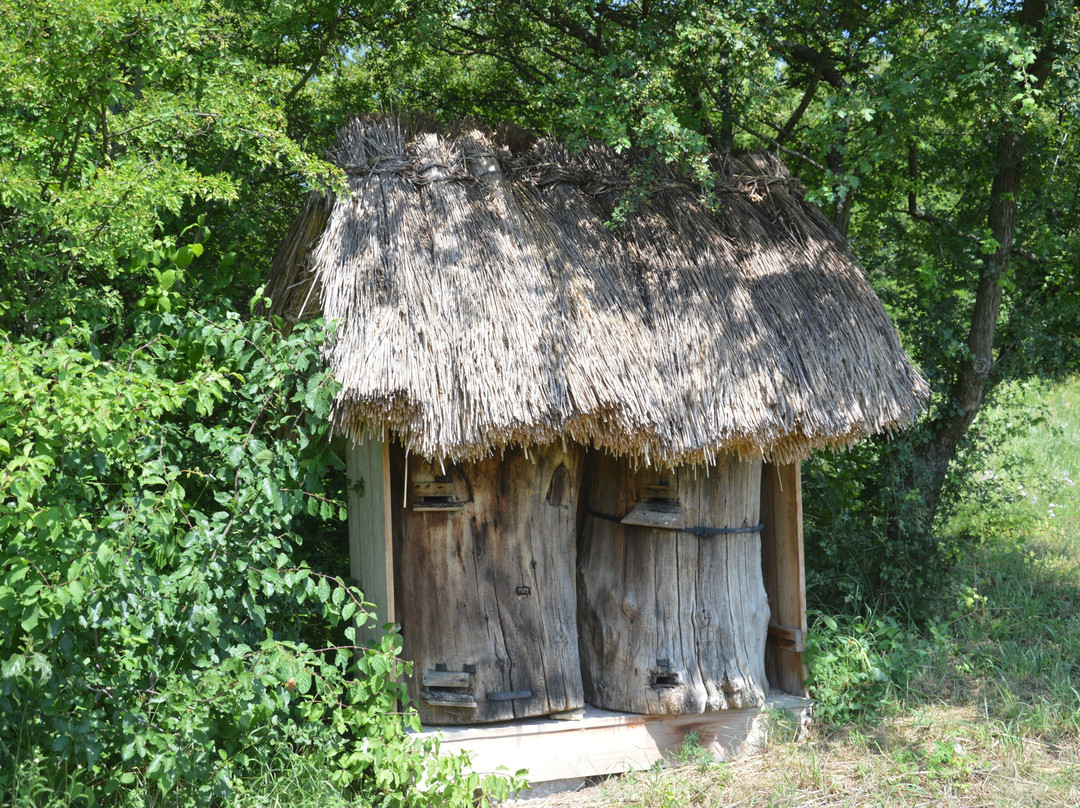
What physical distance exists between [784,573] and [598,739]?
4.53ft

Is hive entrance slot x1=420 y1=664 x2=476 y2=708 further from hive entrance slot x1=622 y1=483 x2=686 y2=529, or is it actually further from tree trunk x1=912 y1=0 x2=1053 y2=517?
tree trunk x1=912 y1=0 x2=1053 y2=517

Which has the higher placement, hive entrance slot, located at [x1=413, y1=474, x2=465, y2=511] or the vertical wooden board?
hive entrance slot, located at [x1=413, y1=474, x2=465, y2=511]

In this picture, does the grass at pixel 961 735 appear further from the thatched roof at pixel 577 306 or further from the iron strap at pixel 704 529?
the thatched roof at pixel 577 306

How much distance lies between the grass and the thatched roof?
149 cm

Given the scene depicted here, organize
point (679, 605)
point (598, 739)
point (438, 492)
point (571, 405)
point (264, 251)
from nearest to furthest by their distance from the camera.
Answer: point (571, 405)
point (438, 492)
point (598, 739)
point (679, 605)
point (264, 251)

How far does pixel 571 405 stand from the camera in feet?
12.2

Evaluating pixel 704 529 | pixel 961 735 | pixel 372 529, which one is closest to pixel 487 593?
pixel 372 529

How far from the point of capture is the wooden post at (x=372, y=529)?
3865mm

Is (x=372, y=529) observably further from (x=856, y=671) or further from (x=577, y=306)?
(x=856, y=671)

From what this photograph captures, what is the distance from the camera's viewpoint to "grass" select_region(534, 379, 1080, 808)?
12.6 ft

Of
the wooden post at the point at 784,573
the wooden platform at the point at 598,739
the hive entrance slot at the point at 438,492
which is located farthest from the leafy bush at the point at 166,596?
the wooden post at the point at 784,573

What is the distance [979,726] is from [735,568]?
1428mm

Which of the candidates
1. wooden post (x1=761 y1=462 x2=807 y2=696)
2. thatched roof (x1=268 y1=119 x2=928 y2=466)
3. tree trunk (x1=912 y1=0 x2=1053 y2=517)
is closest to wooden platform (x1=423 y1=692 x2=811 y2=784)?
wooden post (x1=761 y1=462 x2=807 y2=696)

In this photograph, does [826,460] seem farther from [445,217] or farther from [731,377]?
[445,217]
